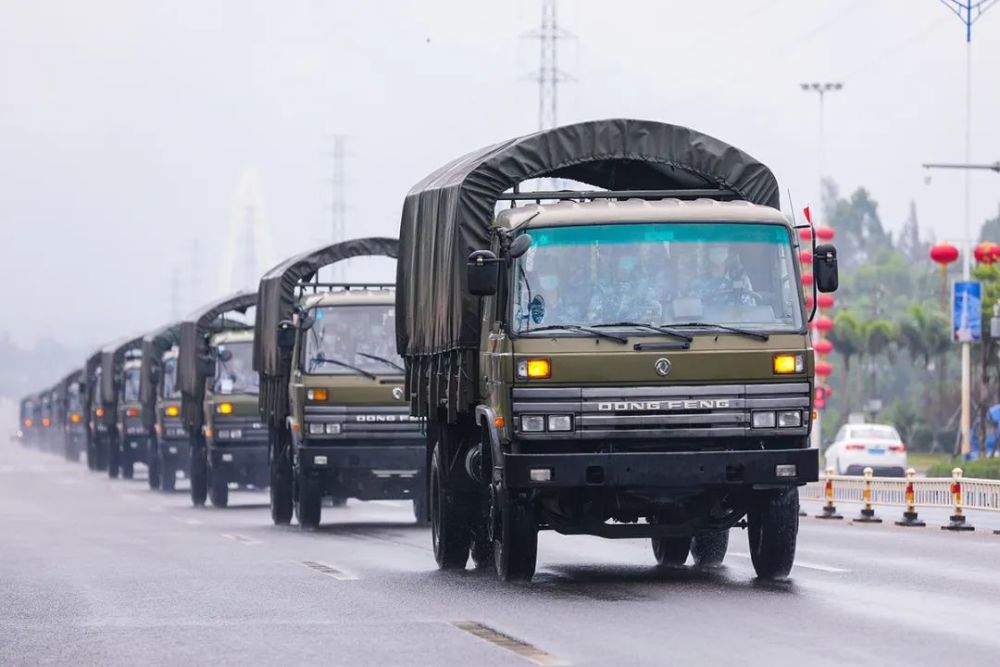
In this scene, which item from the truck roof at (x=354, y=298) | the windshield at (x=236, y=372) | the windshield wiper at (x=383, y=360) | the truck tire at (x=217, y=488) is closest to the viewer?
the windshield wiper at (x=383, y=360)

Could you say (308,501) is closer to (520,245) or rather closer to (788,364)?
(520,245)

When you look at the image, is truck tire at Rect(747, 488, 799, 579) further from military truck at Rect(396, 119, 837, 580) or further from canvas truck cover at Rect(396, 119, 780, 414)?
canvas truck cover at Rect(396, 119, 780, 414)

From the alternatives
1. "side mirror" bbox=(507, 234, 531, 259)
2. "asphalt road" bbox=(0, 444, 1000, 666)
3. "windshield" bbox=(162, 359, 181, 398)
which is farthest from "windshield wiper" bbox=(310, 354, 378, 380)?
"windshield" bbox=(162, 359, 181, 398)

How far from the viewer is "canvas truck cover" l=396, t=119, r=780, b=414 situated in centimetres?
1709

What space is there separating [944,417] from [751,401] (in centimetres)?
8145

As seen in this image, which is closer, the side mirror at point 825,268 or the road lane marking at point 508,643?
the road lane marking at point 508,643

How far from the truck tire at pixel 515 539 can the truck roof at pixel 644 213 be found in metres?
1.97

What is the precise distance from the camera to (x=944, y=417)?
94.8m

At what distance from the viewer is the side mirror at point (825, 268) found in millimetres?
15602

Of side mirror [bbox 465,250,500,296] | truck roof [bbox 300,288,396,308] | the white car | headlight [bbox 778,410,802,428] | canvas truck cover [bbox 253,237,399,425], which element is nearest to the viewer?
side mirror [bbox 465,250,500,296]

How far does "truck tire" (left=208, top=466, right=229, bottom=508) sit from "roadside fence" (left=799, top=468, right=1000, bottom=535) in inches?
390

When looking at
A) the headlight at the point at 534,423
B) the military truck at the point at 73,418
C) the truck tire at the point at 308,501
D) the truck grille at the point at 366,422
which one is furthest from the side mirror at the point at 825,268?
the military truck at the point at 73,418

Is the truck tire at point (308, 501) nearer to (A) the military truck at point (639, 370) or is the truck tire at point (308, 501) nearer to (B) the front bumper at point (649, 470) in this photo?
(A) the military truck at point (639, 370)

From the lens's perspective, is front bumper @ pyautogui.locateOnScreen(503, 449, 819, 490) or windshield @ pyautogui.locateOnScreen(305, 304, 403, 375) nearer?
front bumper @ pyautogui.locateOnScreen(503, 449, 819, 490)
